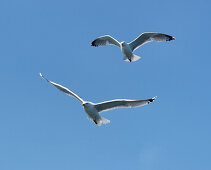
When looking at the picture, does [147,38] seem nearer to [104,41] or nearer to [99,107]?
[104,41]

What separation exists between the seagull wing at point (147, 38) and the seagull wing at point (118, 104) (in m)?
5.81

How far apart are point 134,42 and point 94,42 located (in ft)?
7.95

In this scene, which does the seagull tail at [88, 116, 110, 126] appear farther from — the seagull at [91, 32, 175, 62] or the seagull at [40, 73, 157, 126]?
the seagull at [91, 32, 175, 62]

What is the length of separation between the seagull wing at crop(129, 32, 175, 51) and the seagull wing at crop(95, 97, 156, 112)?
5.81m

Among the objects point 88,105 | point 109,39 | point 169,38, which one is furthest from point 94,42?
point 88,105

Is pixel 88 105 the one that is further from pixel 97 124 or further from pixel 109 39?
pixel 109 39

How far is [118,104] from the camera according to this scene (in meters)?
15.5

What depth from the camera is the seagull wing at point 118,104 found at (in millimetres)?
14602

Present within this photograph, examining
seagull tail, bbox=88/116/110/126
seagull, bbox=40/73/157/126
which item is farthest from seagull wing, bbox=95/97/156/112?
seagull tail, bbox=88/116/110/126

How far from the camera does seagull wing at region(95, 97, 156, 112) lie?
14.6m

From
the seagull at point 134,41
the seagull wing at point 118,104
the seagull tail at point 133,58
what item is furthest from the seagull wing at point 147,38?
the seagull wing at point 118,104

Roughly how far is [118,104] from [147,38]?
638 centimetres

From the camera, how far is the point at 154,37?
20609 millimetres

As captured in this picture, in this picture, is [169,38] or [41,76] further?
[169,38]
